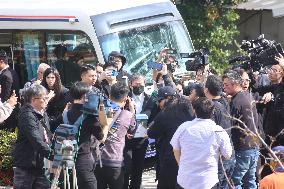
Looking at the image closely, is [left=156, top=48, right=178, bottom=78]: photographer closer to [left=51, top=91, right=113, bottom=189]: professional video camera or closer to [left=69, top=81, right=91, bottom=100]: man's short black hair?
[left=69, top=81, right=91, bottom=100]: man's short black hair

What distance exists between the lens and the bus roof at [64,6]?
12648 millimetres

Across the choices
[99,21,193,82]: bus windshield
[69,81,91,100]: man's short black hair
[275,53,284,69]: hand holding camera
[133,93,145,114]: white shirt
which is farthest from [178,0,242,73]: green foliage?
[69,81,91,100]: man's short black hair

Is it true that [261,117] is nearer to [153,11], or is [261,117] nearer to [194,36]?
[153,11]

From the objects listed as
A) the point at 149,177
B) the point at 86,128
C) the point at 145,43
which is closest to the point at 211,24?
the point at 145,43

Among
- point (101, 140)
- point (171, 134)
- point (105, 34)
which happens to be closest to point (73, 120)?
point (101, 140)

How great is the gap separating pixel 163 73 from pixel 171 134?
2.14 metres

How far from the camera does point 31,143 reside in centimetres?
802

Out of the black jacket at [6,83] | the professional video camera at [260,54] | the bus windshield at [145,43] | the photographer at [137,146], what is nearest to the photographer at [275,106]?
the professional video camera at [260,54]

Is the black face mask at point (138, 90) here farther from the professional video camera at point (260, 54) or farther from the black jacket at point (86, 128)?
the black jacket at point (86, 128)

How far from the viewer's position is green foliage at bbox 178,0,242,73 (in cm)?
1902

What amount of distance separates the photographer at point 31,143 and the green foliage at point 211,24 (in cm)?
1108

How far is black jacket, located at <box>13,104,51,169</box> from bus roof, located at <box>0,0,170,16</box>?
4.60m

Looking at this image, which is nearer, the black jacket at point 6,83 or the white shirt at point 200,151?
the white shirt at point 200,151

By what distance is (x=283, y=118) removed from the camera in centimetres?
994
